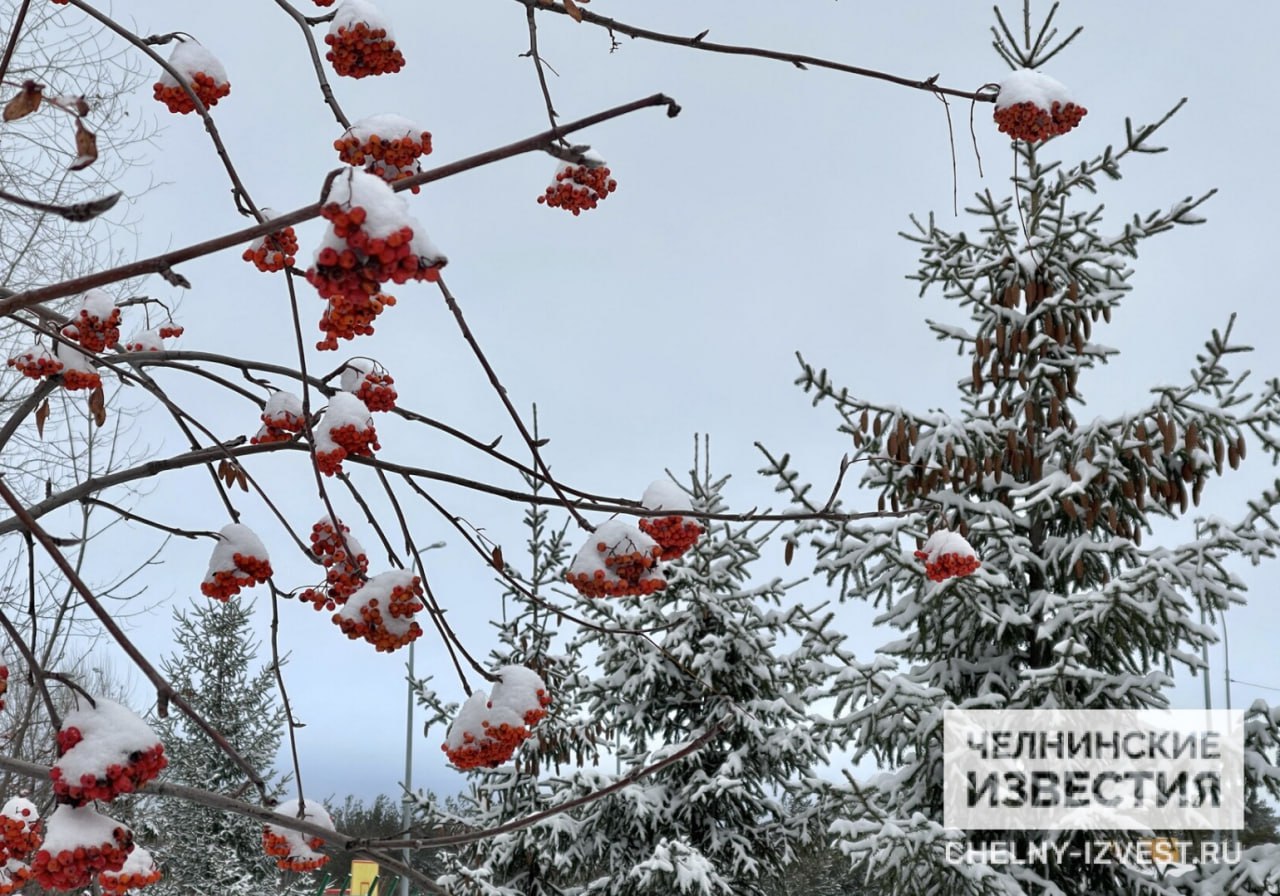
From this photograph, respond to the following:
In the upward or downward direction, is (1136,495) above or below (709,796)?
above

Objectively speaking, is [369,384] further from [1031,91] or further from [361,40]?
[1031,91]

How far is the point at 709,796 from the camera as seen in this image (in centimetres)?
1053

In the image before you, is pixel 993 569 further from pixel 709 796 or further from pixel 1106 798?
pixel 709 796

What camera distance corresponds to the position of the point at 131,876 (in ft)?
9.02

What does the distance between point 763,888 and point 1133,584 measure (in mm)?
6155

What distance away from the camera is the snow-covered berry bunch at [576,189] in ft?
8.06

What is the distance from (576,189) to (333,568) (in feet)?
3.41

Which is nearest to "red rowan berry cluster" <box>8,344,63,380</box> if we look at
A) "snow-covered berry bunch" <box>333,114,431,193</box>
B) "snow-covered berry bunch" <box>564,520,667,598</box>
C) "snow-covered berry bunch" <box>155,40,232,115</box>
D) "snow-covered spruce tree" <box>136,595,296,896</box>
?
"snow-covered berry bunch" <box>155,40,232,115</box>

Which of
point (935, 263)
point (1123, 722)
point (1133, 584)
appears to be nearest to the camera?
point (1133, 584)

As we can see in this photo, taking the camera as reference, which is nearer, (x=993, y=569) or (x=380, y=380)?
(x=380, y=380)

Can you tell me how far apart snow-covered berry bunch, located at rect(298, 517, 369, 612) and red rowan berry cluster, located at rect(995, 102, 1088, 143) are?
66.3 inches

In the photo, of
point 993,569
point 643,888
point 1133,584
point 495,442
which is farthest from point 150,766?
point 643,888

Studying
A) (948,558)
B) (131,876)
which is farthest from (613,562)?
(948,558)

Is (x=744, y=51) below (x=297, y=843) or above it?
above
